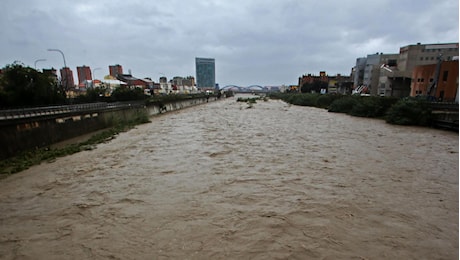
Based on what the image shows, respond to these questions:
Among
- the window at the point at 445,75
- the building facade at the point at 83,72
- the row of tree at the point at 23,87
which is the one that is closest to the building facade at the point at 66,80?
the row of tree at the point at 23,87

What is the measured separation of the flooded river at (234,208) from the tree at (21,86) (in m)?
15.5

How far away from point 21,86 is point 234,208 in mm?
25648

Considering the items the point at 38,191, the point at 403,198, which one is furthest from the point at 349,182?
the point at 38,191

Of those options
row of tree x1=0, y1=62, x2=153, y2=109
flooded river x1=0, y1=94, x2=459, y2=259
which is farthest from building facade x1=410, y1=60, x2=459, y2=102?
row of tree x1=0, y1=62, x2=153, y2=109

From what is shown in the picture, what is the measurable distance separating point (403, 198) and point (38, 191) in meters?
11.4

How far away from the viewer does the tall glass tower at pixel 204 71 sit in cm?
19599

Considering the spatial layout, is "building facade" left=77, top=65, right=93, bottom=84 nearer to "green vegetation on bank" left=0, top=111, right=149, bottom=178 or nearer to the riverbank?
the riverbank

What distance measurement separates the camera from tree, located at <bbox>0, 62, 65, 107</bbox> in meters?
20.9

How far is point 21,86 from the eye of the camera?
21172mm

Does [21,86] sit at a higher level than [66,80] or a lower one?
lower

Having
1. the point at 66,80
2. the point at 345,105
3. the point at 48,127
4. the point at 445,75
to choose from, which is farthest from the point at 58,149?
the point at 445,75

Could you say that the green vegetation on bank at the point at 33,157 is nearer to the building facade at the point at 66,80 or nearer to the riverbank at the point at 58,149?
the riverbank at the point at 58,149

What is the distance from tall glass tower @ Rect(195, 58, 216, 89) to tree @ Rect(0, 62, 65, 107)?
177 meters

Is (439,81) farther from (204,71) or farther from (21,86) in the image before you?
(204,71)
